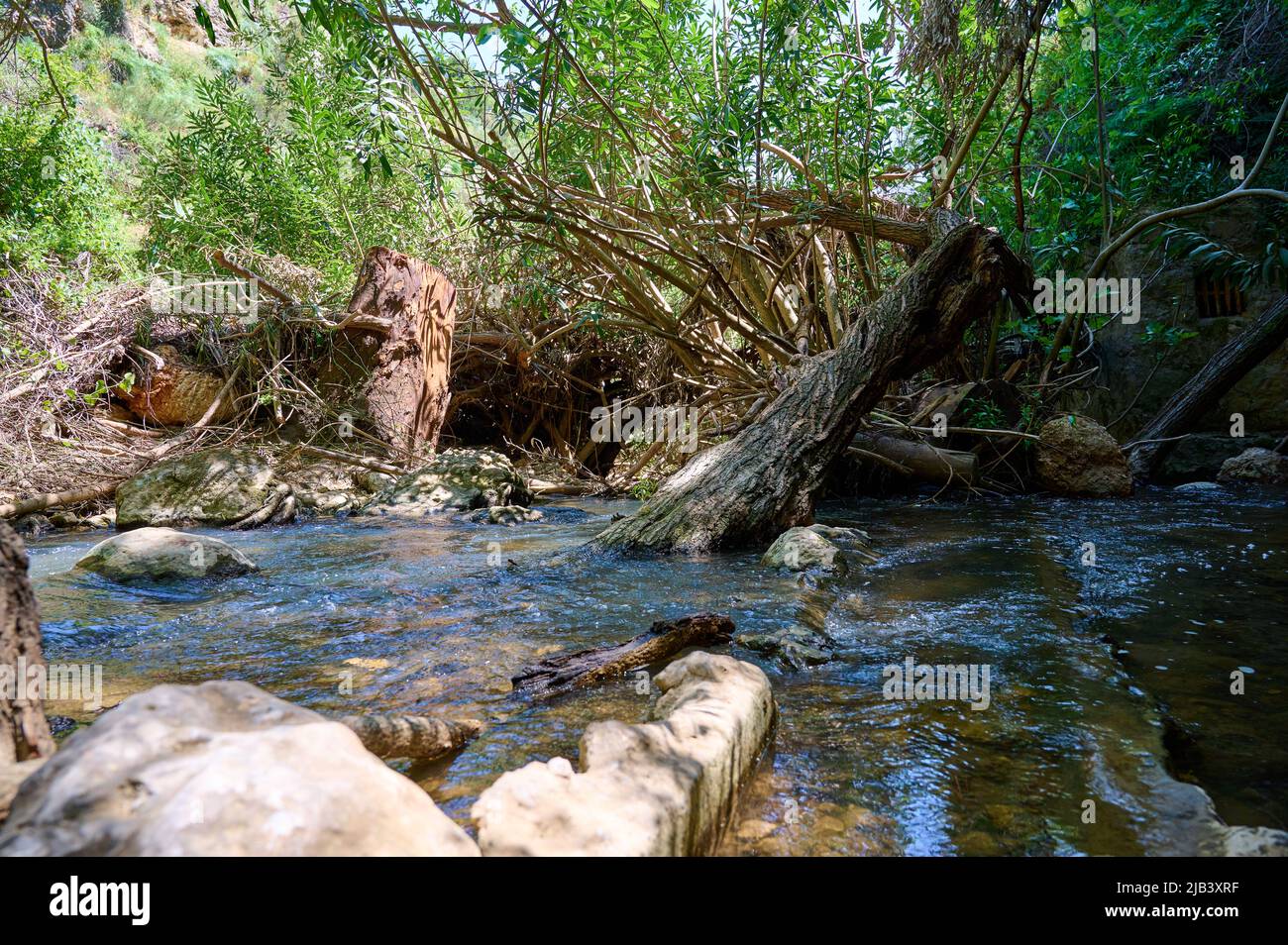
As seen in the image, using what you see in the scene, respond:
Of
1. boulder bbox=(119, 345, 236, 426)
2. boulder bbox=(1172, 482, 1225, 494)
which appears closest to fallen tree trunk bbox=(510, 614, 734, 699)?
boulder bbox=(1172, 482, 1225, 494)

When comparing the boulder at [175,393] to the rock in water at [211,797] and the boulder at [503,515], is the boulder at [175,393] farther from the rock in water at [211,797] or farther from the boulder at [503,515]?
the rock in water at [211,797]

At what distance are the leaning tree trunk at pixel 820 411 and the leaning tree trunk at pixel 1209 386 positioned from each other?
3.61m

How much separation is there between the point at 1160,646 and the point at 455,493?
17.7ft

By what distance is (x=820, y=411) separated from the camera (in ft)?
16.4

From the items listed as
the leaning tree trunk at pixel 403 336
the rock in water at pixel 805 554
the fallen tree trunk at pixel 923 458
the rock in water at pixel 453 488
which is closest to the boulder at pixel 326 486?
the rock in water at pixel 453 488

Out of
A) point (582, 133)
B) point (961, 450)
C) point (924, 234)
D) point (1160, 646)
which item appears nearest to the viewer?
point (1160, 646)

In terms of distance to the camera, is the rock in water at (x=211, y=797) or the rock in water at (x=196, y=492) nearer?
the rock in water at (x=211, y=797)

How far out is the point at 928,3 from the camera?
17.5 ft

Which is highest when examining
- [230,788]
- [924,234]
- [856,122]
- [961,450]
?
[856,122]

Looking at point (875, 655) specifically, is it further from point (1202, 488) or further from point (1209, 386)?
point (1209, 386)

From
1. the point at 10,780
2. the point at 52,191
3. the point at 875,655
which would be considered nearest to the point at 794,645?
the point at 875,655

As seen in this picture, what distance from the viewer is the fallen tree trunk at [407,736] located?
1.66 meters

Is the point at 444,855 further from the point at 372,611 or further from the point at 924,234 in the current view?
the point at 924,234
